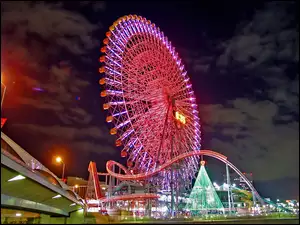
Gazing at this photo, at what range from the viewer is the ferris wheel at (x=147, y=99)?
33.6 meters

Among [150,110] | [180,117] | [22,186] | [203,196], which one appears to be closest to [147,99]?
[150,110]

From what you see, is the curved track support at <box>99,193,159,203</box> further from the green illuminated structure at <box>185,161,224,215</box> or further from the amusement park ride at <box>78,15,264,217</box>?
the green illuminated structure at <box>185,161,224,215</box>

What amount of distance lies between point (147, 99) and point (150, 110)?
133 cm

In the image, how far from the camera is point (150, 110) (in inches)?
1389

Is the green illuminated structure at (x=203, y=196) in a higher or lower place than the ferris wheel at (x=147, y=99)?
lower

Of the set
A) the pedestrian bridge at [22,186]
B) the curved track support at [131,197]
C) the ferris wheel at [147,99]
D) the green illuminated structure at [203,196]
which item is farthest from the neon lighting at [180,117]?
the pedestrian bridge at [22,186]

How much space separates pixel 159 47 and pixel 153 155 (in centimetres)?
1332

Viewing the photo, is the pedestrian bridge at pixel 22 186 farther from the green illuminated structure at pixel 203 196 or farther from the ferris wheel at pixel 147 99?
the green illuminated structure at pixel 203 196

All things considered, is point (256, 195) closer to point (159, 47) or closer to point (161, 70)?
point (161, 70)

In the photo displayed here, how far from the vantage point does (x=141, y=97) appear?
1372 inches

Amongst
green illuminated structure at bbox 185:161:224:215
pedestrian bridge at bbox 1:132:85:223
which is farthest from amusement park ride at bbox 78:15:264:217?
pedestrian bridge at bbox 1:132:85:223

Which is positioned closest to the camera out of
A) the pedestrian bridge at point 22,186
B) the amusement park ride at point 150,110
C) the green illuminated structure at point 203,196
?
the pedestrian bridge at point 22,186

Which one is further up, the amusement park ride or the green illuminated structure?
the amusement park ride

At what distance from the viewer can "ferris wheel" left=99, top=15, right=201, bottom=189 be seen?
33562mm
